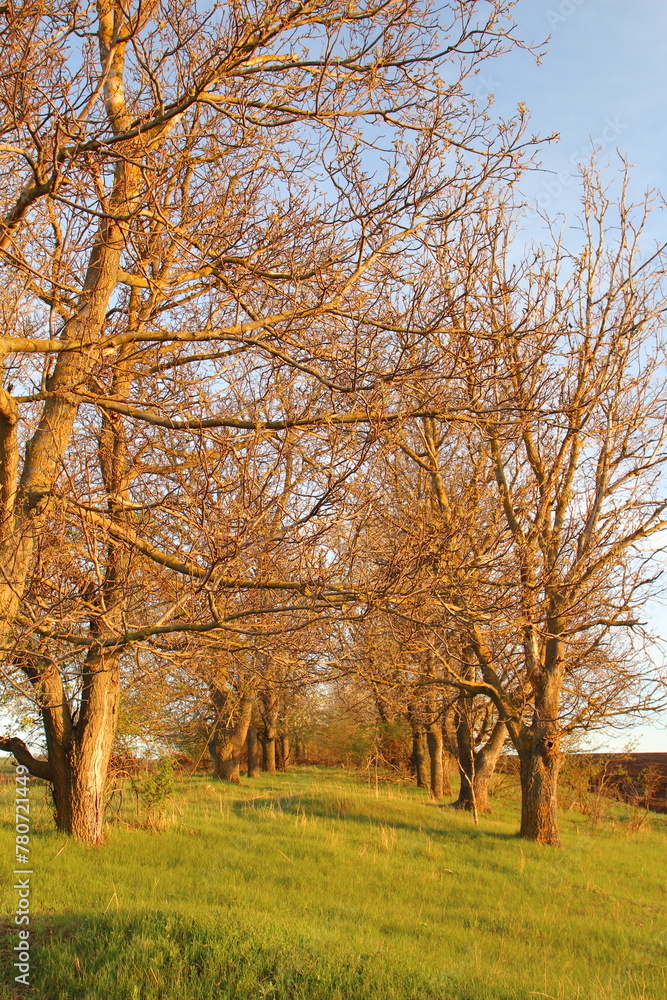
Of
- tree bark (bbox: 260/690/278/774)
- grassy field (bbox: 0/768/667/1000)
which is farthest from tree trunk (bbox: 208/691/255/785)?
grassy field (bbox: 0/768/667/1000)

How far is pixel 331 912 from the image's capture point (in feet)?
21.6

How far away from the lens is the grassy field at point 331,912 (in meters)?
4.55

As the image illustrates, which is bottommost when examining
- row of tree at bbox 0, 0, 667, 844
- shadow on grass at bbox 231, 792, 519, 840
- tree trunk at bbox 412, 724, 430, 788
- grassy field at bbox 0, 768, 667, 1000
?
tree trunk at bbox 412, 724, 430, 788

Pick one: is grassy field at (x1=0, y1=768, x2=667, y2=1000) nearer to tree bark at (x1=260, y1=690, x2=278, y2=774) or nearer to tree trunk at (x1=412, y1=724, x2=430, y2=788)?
tree trunk at (x1=412, y1=724, x2=430, y2=788)

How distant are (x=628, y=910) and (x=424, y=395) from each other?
6901 mm

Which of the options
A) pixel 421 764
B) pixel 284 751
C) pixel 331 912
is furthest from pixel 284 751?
pixel 331 912

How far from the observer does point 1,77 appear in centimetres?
356

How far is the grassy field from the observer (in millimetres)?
4555

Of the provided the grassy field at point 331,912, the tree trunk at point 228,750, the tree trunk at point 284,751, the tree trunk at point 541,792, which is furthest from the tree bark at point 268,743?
the tree trunk at point 541,792

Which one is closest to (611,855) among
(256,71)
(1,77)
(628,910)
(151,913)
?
(628,910)

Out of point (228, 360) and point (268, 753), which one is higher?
point (228, 360)

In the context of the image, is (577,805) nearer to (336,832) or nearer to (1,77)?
(336,832)

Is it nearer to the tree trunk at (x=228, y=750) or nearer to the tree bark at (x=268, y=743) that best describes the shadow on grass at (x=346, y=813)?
the tree trunk at (x=228, y=750)

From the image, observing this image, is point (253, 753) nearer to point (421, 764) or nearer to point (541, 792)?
point (421, 764)
